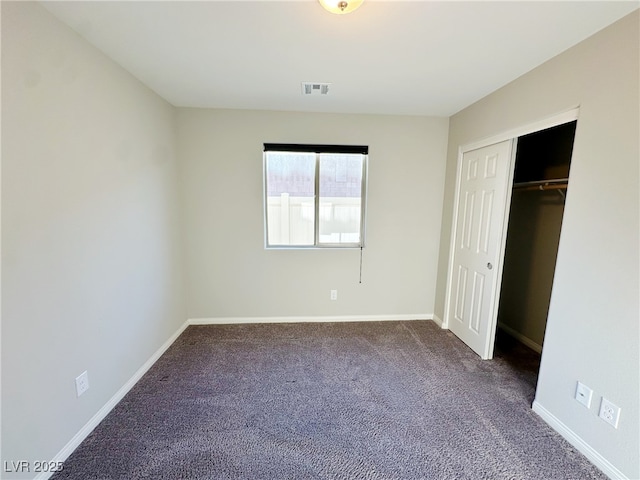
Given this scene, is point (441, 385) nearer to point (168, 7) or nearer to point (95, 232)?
point (95, 232)

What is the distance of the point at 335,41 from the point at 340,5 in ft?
1.22

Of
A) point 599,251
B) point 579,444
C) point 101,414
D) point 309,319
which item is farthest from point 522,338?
point 101,414

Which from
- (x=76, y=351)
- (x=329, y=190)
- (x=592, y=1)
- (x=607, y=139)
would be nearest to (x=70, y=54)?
(x=76, y=351)

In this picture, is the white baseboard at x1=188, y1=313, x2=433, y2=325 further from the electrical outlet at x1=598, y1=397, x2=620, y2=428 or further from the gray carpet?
the electrical outlet at x1=598, y1=397, x2=620, y2=428

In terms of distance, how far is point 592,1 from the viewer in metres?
1.27

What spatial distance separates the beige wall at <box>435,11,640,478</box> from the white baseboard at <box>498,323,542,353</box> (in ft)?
3.37

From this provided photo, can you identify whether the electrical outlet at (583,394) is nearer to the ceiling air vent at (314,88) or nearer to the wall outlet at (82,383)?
the ceiling air vent at (314,88)

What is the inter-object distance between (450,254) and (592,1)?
2.16 metres

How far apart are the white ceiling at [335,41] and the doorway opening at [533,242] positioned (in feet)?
2.99

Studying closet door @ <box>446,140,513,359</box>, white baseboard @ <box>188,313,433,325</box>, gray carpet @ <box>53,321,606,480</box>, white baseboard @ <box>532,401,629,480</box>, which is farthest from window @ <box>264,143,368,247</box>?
white baseboard @ <box>532,401,629,480</box>

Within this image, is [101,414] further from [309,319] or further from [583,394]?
[583,394]

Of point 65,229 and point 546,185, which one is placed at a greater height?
point 546,185

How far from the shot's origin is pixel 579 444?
157 centimetres

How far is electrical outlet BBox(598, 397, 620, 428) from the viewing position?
139 centimetres
